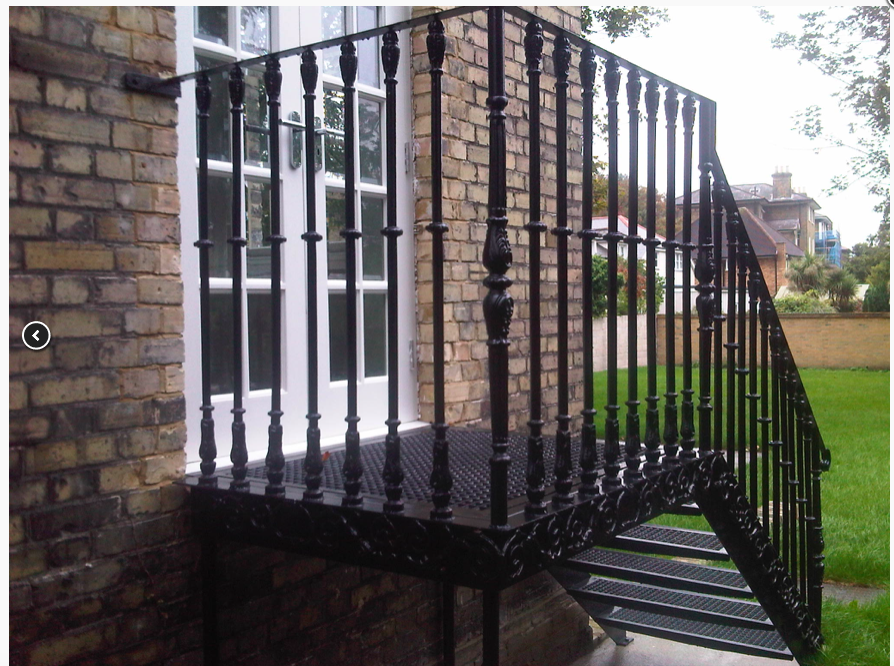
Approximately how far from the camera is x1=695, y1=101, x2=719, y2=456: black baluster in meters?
2.95

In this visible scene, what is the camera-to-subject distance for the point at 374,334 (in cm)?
349

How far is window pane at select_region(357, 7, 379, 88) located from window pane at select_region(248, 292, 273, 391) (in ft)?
3.55

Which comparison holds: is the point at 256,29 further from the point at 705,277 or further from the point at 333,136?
the point at 705,277

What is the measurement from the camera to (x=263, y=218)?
119 inches

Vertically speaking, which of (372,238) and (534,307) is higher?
(372,238)

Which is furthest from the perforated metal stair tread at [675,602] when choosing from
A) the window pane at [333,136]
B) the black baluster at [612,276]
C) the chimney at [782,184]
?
the chimney at [782,184]

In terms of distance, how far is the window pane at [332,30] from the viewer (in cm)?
328

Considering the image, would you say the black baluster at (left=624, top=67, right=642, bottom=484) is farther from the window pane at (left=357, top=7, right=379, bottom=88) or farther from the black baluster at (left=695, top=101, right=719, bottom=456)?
the window pane at (left=357, top=7, right=379, bottom=88)

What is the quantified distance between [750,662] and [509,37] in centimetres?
337

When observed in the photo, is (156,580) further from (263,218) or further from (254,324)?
(263,218)

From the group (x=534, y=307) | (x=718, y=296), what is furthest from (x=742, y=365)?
(x=534, y=307)

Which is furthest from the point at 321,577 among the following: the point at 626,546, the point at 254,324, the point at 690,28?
the point at 690,28

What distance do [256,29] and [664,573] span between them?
8.96ft

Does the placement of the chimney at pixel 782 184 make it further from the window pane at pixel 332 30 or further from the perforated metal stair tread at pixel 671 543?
the window pane at pixel 332 30
